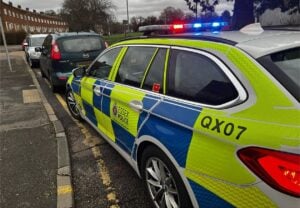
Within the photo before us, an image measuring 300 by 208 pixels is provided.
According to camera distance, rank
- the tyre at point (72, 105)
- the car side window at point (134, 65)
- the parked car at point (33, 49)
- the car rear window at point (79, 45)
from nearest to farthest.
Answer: the car side window at point (134, 65)
the tyre at point (72, 105)
the car rear window at point (79, 45)
the parked car at point (33, 49)

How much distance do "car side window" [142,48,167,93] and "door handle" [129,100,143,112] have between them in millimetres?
158

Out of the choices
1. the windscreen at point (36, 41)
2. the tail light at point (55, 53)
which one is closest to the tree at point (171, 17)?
the tail light at point (55, 53)

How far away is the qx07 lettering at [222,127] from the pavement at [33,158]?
74.6 inches

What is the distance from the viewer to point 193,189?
2535 millimetres

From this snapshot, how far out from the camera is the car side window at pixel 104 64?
4.49 m

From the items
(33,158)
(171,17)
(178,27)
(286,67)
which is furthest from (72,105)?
(286,67)

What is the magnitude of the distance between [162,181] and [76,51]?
6768 mm

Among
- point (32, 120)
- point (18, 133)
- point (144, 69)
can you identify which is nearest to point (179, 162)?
point (144, 69)

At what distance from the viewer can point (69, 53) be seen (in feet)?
30.1

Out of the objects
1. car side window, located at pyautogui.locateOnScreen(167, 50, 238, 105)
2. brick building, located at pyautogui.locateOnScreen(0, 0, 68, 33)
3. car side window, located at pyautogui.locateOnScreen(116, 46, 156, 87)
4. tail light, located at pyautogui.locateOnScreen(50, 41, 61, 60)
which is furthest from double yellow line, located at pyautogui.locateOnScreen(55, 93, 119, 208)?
brick building, located at pyautogui.locateOnScreen(0, 0, 68, 33)

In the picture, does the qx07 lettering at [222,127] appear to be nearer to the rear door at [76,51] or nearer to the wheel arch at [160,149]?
the wheel arch at [160,149]

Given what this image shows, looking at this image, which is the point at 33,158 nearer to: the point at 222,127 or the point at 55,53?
the point at 222,127

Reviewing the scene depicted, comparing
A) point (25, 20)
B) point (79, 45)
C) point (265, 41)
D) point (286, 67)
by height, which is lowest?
point (25, 20)

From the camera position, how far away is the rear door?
9.13 m
